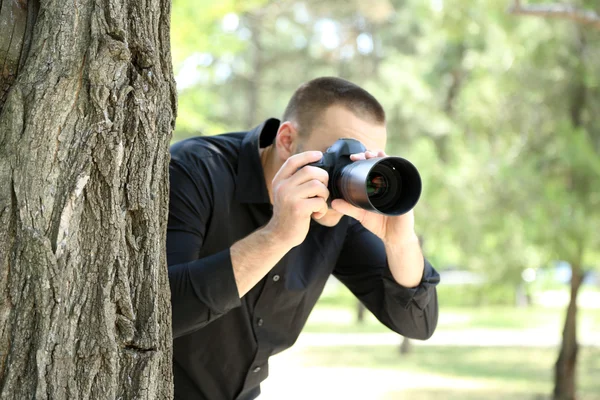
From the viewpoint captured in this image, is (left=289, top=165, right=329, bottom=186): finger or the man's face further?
the man's face

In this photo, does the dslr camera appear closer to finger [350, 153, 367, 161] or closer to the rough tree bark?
finger [350, 153, 367, 161]

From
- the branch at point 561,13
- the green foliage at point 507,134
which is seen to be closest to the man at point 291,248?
the branch at point 561,13

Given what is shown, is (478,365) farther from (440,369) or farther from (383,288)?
(383,288)

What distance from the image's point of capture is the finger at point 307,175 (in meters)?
1.90

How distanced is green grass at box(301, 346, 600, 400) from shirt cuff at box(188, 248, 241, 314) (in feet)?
23.7

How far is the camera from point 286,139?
2.30m

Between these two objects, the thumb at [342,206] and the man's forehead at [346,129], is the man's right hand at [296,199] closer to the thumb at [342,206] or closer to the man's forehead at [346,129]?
the thumb at [342,206]

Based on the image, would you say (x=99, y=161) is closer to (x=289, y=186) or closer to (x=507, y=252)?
(x=289, y=186)

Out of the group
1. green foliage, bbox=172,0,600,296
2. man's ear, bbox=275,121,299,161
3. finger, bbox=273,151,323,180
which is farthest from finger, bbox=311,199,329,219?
green foliage, bbox=172,0,600,296

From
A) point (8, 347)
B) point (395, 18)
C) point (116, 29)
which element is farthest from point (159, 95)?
point (395, 18)

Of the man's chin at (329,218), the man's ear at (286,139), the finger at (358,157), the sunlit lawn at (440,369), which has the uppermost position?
the man's ear at (286,139)

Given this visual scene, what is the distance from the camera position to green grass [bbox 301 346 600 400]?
8.80 metres

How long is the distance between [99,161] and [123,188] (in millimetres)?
70

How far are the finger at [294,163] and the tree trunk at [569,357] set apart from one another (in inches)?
254
